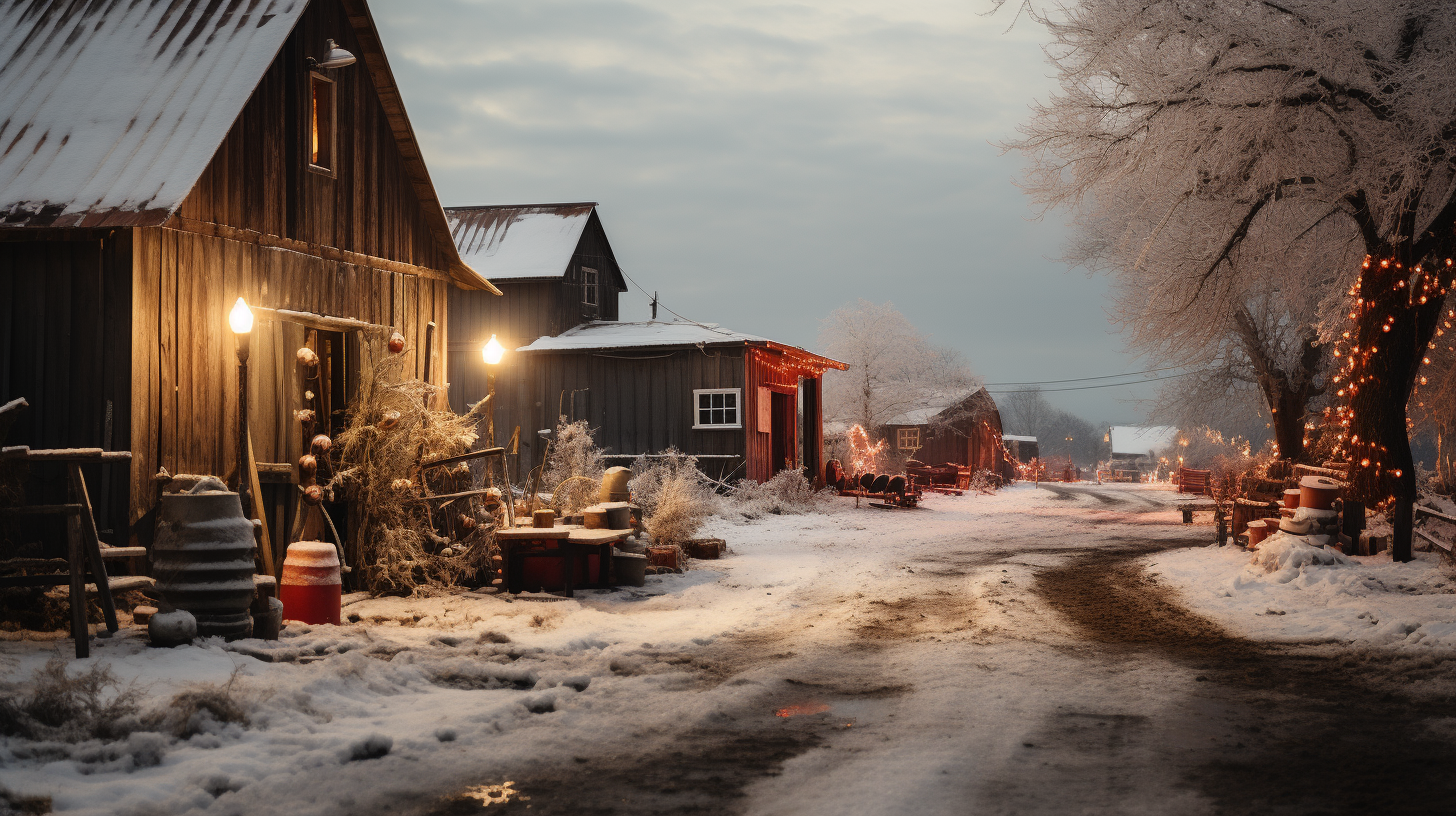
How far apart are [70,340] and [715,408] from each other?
54.2 feet

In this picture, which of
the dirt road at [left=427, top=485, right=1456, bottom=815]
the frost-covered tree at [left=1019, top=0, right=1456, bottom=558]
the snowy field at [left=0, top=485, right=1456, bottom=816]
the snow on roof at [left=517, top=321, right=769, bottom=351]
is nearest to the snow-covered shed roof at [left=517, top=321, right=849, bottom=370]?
the snow on roof at [left=517, top=321, right=769, bottom=351]

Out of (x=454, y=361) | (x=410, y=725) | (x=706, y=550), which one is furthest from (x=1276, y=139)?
(x=454, y=361)

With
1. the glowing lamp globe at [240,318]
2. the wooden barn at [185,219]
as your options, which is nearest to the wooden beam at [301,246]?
the wooden barn at [185,219]

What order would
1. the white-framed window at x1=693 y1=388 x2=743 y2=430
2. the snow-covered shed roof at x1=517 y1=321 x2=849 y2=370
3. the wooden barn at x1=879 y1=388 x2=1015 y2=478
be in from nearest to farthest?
the snow-covered shed roof at x1=517 y1=321 x2=849 y2=370, the white-framed window at x1=693 y1=388 x2=743 y2=430, the wooden barn at x1=879 y1=388 x2=1015 y2=478

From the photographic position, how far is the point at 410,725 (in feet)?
18.6

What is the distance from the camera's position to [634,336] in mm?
25703

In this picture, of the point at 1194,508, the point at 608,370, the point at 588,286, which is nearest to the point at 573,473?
the point at 608,370

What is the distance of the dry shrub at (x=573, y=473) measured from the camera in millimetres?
14133

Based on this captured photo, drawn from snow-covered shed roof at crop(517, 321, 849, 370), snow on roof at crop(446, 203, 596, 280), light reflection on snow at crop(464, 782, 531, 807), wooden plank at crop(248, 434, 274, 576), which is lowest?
light reflection on snow at crop(464, 782, 531, 807)

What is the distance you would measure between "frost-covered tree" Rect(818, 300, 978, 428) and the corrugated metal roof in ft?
115

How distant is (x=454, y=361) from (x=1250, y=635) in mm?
22994

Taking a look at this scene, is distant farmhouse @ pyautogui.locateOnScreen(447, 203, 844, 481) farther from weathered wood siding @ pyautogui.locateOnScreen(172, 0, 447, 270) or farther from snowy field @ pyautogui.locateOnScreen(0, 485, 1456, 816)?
snowy field @ pyautogui.locateOnScreen(0, 485, 1456, 816)

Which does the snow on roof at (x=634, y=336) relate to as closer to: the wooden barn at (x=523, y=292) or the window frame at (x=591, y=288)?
the wooden barn at (x=523, y=292)

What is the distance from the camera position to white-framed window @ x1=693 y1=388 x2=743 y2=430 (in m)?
24.1
